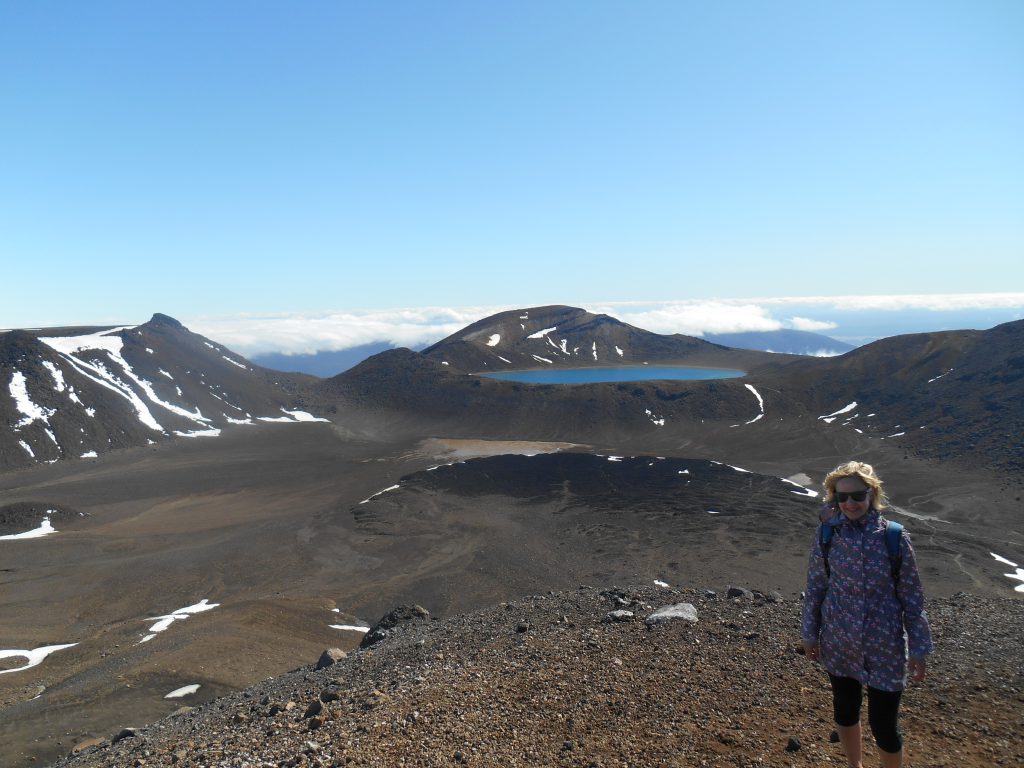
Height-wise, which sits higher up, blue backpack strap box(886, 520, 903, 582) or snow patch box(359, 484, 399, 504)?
blue backpack strap box(886, 520, 903, 582)

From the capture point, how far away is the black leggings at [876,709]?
5406mm

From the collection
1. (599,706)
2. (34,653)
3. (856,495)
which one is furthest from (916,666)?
(34,653)

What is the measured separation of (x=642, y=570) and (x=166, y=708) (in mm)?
26840

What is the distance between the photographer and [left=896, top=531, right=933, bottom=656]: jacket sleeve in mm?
5141

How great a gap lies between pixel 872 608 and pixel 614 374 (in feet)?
468

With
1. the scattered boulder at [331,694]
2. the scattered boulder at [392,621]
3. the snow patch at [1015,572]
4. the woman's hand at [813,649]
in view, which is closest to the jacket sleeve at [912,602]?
the woman's hand at [813,649]

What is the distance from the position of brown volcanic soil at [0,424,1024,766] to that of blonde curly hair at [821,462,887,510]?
503 centimetres

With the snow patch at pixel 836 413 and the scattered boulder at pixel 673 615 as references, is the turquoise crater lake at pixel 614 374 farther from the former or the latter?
the scattered boulder at pixel 673 615

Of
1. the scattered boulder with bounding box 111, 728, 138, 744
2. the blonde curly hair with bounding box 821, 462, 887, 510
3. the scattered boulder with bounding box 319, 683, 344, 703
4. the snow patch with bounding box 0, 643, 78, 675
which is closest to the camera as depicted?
the blonde curly hair with bounding box 821, 462, 887, 510

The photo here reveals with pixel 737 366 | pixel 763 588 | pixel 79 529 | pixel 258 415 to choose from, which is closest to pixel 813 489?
pixel 763 588

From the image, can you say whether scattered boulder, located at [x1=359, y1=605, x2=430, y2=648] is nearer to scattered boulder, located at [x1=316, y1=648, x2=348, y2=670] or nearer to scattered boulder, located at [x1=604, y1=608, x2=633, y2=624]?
scattered boulder, located at [x1=316, y1=648, x2=348, y2=670]

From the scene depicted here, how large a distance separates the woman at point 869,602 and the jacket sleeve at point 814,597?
13 mm

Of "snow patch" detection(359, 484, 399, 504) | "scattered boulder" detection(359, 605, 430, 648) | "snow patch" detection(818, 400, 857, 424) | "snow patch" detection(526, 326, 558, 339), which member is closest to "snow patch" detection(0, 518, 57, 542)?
"snow patch" detection(359, 484, 399, 504)

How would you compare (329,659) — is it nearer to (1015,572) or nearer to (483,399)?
(1015,572)
